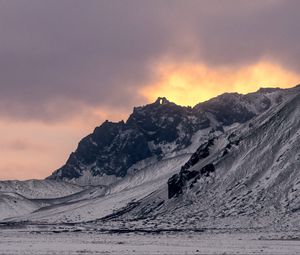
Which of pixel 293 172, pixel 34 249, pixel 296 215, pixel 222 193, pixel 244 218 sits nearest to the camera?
pixel 34 249

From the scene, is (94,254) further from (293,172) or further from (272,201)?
(293,172)

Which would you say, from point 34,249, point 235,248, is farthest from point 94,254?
point 235,248

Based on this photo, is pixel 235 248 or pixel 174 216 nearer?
pixel 235 248

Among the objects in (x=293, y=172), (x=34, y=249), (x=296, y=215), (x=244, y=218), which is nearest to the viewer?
(x=34, y=249)

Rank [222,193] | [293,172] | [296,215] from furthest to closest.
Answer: [222,193]
[293,172]
[296,215]

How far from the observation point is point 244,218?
161125mm

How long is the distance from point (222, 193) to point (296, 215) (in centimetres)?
4847

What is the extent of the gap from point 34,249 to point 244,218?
95.0 metres

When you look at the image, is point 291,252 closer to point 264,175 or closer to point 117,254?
point 117,254

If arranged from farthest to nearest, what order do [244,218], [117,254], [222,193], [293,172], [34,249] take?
1. [222,193]
2. [293,172]
3. [244,218]
4. [34,249]
5. [117,254]

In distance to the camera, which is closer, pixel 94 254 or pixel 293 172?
pixel 94 254

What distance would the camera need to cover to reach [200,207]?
633ft

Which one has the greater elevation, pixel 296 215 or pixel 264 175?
pixel 264 175

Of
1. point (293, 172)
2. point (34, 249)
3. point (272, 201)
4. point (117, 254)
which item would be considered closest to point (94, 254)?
point (117, 254)
